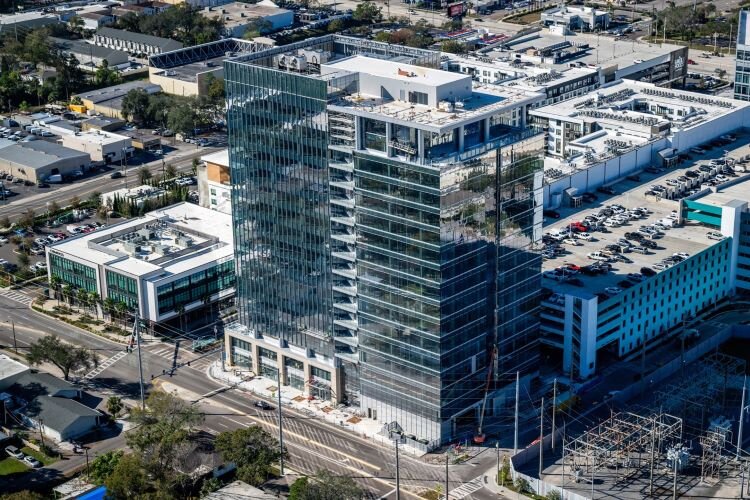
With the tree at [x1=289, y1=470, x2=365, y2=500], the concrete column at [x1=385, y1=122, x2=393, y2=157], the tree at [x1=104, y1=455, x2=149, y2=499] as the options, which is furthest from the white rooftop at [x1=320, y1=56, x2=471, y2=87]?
the tree at [x1=104, y1=455, x2=149, y2=499]

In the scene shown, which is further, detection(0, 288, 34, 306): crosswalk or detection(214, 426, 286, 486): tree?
detection(0, 288, 34, 306): crosswalk

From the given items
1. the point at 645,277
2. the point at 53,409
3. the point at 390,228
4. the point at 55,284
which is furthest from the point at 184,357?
the point at 645,277

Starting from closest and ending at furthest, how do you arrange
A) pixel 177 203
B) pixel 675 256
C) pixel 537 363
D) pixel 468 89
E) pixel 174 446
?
pixel 174 446 < pixel 468 89 < pixel 537 363 < pixel 675 256 < pixel 177 203

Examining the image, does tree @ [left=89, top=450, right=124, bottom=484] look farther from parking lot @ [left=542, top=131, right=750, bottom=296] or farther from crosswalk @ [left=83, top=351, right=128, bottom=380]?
parking lot @ [left=542, top=131, right=750, bottom=296]

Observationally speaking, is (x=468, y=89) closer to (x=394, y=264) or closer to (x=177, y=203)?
(x=394, y=264)

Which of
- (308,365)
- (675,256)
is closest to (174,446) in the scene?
(308,365)

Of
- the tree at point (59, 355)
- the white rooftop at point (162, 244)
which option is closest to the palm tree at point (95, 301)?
the white rooftop at point (162, 244)

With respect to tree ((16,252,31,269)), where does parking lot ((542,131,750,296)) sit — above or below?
above
